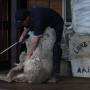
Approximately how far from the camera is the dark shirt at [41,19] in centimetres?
880

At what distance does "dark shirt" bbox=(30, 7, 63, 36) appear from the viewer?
8805 millimetres

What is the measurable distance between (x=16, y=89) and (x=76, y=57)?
6.21 feet

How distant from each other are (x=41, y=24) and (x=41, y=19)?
9cm

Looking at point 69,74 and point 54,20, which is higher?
point 54,20

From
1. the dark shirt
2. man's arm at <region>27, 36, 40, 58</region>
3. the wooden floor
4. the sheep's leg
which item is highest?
the dark shirt

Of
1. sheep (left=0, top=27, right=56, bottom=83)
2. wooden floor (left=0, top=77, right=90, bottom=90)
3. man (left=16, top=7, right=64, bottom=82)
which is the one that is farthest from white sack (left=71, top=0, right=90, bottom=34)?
wooden floor (left=0, top=77, right=90, bottom=90)

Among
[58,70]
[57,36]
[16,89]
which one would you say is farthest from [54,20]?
[16,89]

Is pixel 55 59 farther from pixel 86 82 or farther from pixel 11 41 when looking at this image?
pixel 11 41

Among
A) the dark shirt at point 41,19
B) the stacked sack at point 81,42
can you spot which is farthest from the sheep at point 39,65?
the stacked sack at point 81,42

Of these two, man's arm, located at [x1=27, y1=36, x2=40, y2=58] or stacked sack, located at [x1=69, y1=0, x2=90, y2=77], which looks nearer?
man's arm, located at [x1=27, y1=36, x2=40, y2=58]

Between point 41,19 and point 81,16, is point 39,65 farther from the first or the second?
point 81,16

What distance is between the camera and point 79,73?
9.98 m

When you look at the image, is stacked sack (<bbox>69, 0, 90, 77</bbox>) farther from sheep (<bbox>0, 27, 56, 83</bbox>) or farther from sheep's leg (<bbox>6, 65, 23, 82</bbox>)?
sheep's leg (<bbox>6, 65, 23, 82</bbox>)

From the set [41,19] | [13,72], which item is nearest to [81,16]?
[41,19]
